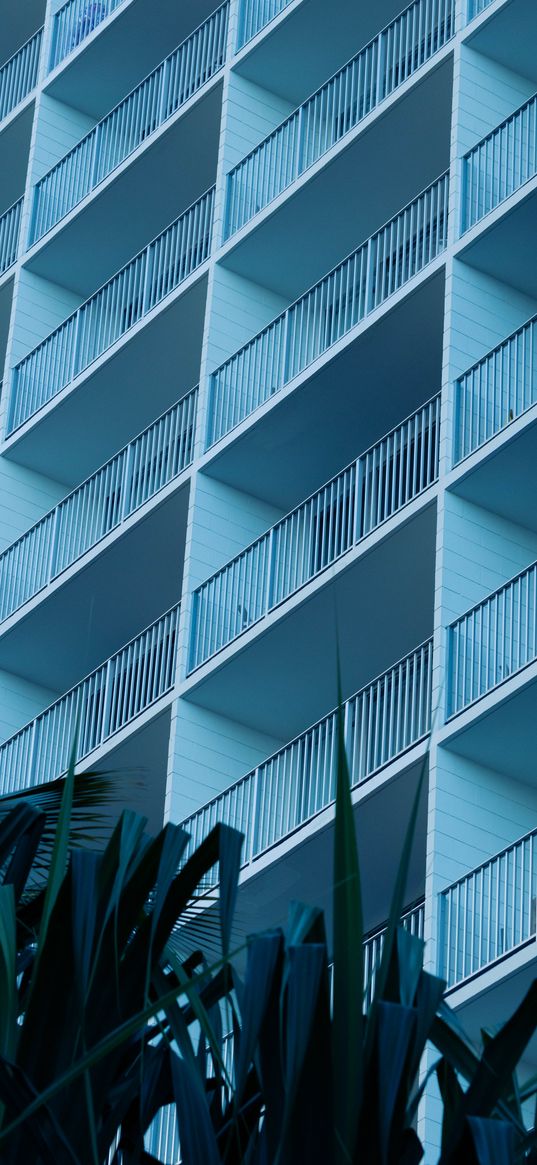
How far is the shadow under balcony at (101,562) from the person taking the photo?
1148 inches

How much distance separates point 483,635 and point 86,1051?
14996 millimetres

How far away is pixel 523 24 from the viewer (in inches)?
1045

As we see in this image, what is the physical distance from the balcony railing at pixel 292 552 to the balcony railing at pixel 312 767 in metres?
1.69

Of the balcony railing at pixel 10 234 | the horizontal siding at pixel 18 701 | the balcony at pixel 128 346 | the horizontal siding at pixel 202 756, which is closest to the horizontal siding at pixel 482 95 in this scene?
the balcony at pixel 128 346

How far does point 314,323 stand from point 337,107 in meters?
3.27

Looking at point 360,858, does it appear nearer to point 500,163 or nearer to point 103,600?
point 103,600

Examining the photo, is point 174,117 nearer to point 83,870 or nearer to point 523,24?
point 523,24

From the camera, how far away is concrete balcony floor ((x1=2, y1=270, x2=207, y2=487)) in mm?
30609

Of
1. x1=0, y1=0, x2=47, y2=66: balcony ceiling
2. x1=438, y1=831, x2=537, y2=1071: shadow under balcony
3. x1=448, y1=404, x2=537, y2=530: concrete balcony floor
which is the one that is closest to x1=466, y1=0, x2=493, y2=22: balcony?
x1=448, y1=404, x2=537, y2=530: concrete balcony floor

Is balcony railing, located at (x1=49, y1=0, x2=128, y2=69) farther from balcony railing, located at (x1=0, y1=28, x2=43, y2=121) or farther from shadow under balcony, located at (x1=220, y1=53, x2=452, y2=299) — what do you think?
shadow under balcony, located at (x1=220, y1=53, x2=452, y2=299)

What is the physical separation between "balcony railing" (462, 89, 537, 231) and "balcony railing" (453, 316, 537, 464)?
2049mm

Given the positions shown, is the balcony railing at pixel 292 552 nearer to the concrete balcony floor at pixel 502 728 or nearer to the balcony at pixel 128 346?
the concrete balcony floor at pixel 502 728

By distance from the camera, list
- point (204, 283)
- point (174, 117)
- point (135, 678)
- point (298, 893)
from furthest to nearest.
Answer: point (174, 117), point (204, 283), point (135, 678), point (298, 893)

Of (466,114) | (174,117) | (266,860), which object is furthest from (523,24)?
(266,860)
